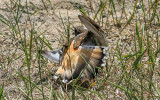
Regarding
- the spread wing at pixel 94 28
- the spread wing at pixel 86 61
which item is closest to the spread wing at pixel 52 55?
the spread wing at pixel 86 61

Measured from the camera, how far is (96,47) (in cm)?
211

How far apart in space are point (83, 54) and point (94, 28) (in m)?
0.19

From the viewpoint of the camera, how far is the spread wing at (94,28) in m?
1.91

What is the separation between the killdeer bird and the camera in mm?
A: 1947

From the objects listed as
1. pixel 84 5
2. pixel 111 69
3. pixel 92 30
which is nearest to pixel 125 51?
pixel 111 69

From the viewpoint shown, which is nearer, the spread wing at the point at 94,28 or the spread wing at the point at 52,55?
the spread wing at the point at 94,28

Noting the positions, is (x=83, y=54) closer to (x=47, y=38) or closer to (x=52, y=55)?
(x=52, y=55)

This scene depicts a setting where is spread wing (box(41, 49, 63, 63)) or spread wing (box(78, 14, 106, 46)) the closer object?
spread wing (box(78, 14, 106, 46))

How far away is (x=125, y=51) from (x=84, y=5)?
93cm

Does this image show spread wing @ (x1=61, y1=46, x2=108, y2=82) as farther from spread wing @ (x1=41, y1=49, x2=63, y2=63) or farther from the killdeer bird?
spread wing @ (x1=41, y1=49, x2=63, y2=63)

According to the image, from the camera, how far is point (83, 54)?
80.4 inches

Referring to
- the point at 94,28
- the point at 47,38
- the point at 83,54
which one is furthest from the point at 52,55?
the point at 47,38

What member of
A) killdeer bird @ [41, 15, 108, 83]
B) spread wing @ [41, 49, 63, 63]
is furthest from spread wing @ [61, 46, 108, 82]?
spread wing @ [41, 49, 63, 63]

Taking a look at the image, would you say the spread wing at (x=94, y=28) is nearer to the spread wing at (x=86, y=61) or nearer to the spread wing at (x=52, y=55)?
the spread wing at (x=86, y=61)
